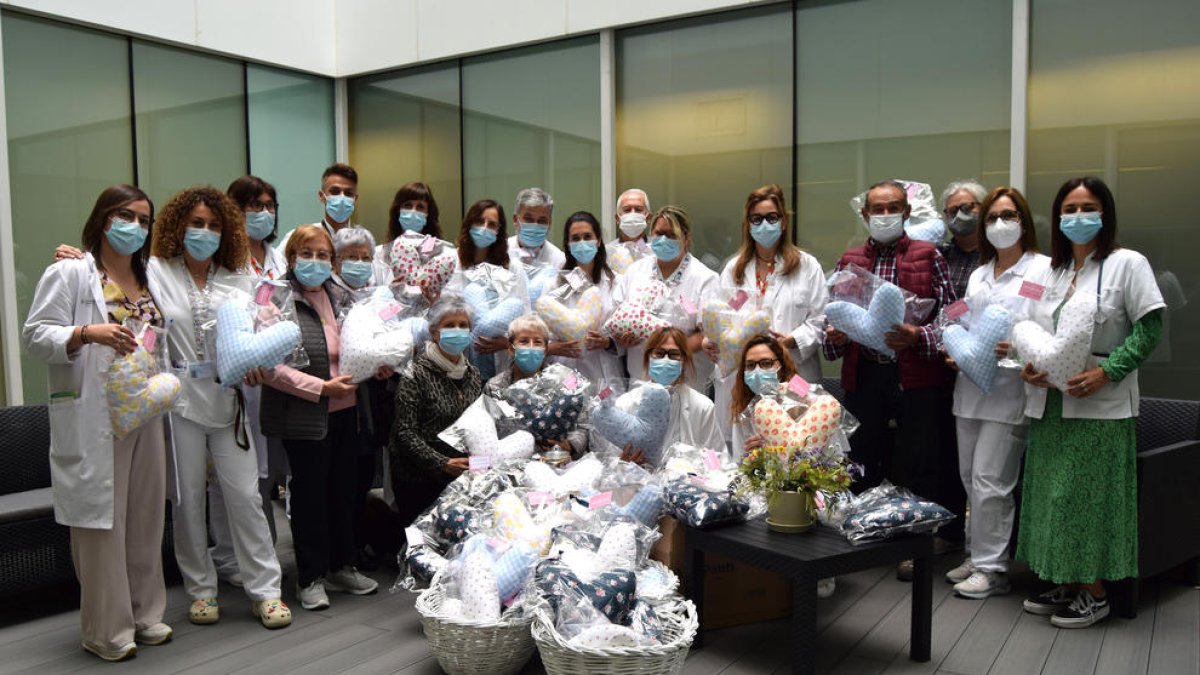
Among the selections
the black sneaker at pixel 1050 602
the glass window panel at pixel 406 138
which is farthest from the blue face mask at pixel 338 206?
the black sneaker at pixel 1050 602

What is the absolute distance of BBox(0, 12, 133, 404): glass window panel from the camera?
5770 mm

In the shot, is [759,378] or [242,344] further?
[759,378]

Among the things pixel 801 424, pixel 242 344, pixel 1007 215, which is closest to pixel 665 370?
pixel 801 424

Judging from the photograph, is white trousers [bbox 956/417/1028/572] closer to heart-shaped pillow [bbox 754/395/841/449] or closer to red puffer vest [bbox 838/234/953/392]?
red puffer vest [bbox 838/234/953/392]

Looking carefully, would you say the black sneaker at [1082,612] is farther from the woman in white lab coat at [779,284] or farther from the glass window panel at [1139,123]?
the glass window panel at [1139,123]

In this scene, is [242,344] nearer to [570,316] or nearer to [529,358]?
[529,358]

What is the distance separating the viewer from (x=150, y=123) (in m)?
6.62

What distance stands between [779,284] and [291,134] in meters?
5.27

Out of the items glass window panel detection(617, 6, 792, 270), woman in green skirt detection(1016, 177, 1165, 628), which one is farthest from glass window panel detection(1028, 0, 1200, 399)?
woman in green skirt detection(1016, 177, 1165, 628)

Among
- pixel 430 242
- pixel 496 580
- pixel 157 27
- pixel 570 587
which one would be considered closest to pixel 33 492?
pixel 430 242

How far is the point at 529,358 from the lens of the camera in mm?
3863

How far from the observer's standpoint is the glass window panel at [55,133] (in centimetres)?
577

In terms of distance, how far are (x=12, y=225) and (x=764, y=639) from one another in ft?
17.2

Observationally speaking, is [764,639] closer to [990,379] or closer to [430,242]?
[990,379]
